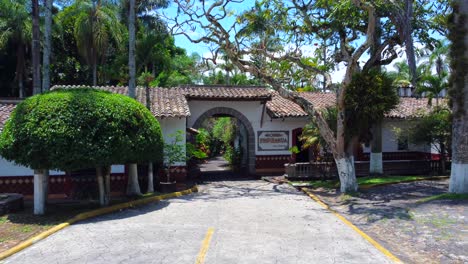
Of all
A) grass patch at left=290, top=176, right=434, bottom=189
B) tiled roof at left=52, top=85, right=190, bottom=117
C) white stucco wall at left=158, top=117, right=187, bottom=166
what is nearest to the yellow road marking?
grass patch at left=290, top=176, right=434, bottom=189

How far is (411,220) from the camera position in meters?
9.81

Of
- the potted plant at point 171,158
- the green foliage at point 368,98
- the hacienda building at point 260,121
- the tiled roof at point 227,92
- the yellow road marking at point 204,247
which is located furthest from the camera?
the tiled roof at point 227,92

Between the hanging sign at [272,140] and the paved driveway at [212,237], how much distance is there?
24.7ft

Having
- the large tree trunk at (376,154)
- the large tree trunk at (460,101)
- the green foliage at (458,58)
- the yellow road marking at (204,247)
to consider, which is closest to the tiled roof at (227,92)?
the large tree trunk at (376,154)

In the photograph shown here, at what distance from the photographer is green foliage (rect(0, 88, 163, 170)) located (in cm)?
1038

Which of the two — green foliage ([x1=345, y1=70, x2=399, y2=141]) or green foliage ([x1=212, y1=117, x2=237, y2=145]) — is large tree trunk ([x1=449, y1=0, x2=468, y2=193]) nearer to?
green foliage ([x1=345, y1=70, x2=399, y2=141])

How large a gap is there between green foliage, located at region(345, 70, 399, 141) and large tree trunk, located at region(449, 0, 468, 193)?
2.54 m

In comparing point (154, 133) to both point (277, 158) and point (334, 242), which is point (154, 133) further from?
point (277, 158)

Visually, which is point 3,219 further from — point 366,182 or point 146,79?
point 366,182

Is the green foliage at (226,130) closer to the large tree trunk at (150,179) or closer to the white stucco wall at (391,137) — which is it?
the white stucco wall at (391,137)

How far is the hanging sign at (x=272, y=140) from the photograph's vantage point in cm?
2052

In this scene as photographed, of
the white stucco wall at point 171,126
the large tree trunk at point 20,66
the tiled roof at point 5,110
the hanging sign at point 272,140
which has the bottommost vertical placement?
the hanging sign at point 272,140

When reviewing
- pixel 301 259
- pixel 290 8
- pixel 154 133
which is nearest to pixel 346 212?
pixel 301 259

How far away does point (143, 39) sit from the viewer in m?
33.6
